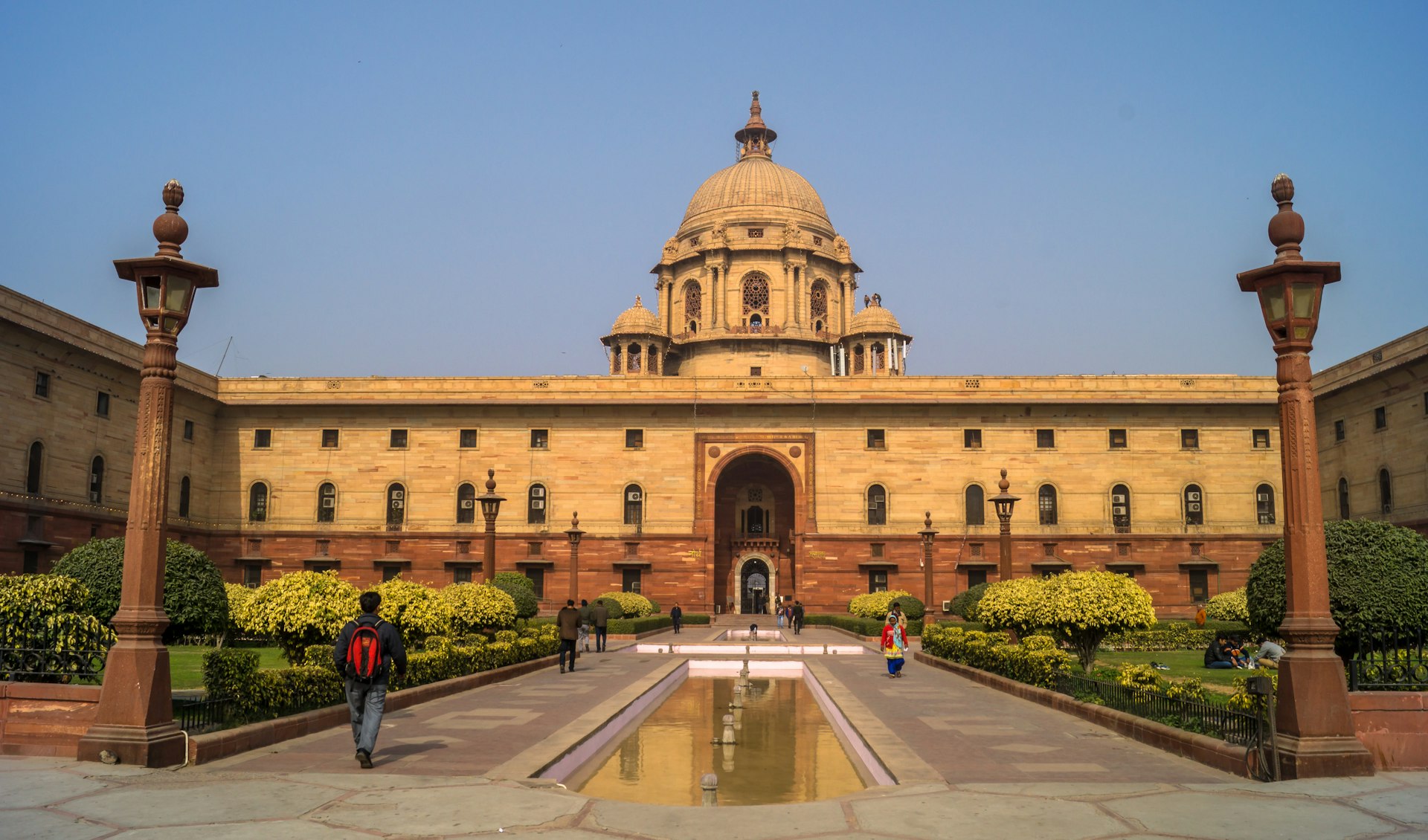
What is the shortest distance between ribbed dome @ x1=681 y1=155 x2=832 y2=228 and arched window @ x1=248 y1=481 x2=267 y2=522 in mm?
26140

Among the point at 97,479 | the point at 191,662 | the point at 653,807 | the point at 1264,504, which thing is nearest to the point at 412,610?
the point at 191,662

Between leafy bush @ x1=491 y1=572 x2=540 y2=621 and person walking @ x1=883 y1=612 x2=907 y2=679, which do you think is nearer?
person walking @ x1=883 y1=612 x2=907 y2=679

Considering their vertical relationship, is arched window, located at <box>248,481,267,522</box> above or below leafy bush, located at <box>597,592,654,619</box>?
above

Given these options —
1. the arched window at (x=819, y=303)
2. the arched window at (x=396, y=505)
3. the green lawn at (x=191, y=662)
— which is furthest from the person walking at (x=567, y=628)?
the arched window at (x=819, y=303)

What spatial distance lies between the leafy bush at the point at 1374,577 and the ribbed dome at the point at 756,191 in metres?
46.8

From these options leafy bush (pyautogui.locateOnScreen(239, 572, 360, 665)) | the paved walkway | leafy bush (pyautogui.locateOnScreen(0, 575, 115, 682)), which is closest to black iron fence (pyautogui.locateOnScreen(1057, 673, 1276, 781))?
the paved walkway

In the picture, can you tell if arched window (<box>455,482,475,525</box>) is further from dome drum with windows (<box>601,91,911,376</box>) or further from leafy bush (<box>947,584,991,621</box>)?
leafy bush (<box>947,584,991,621</box>)

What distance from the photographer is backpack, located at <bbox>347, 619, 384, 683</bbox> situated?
9.68 meters

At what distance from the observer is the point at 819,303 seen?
187 ft

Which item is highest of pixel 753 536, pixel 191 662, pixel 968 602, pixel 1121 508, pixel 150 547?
pixel 1121 508

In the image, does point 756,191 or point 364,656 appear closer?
point 364,656

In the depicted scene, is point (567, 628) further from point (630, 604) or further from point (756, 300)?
point (756, 300)

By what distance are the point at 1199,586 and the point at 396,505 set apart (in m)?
31.7

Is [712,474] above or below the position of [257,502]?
above
